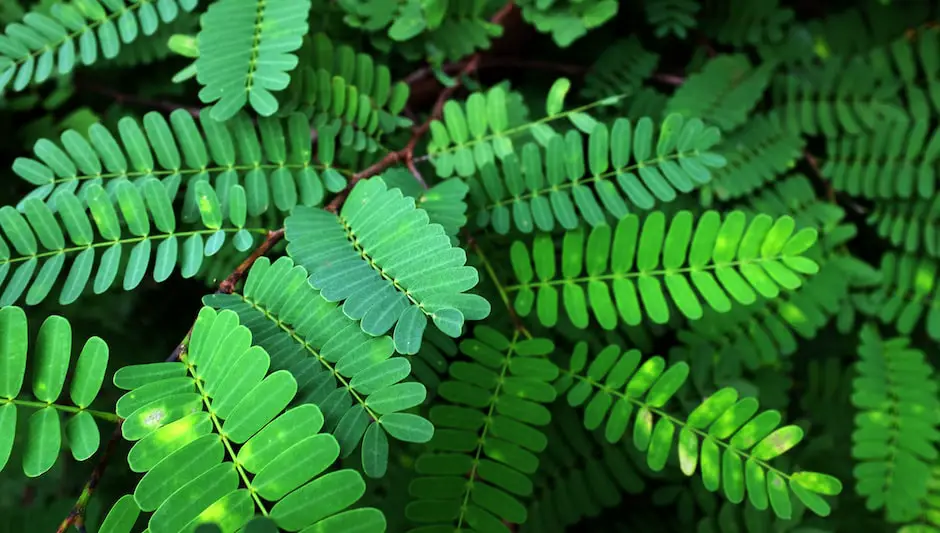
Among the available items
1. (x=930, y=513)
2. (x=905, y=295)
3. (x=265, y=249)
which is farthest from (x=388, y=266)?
(x=905, y=295)

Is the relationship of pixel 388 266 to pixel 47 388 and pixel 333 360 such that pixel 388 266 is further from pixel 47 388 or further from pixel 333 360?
pixel 47 388

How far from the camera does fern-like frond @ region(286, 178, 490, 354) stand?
0.63m

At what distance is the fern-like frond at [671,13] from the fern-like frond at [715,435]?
0.71 meters

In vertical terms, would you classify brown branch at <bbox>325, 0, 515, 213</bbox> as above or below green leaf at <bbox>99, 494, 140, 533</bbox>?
above

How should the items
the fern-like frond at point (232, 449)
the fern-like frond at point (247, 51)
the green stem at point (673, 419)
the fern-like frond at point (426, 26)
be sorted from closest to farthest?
the fern-like frond at point (232, 449) → the green stem at point (673, 419) → the fern-like frond at point (247, 51) → the fern-like frond at point (426, 26)

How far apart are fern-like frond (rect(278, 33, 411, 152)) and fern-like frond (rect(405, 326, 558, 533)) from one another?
Answer: 1.34 feet

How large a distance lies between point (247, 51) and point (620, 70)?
30.1 inches

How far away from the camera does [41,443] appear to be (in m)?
0.64

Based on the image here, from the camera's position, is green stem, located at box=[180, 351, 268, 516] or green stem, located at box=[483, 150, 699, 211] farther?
green stem, located at box=[483, 150, 699, 211]

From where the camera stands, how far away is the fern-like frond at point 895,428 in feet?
3.31

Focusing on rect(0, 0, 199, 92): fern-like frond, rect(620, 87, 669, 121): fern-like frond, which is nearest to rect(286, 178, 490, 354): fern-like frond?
rect(0, 0, 199, 92): fern-like frond

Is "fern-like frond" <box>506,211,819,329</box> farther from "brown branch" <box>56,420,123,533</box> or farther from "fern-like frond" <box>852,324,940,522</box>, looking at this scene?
"brown branch" <box>56,420,123,533</box>

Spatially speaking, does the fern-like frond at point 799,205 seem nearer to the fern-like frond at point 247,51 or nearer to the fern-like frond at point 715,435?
the fern-like frond at point 715,435

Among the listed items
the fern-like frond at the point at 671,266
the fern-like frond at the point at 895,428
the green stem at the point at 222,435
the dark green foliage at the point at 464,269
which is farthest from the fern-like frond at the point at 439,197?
the fern-like frond at the point at 895,428
